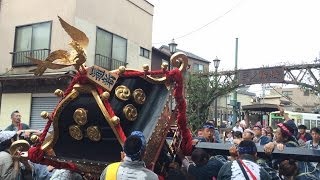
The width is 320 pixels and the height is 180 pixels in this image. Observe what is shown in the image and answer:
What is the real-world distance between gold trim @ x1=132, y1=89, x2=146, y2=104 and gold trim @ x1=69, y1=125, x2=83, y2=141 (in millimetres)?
751

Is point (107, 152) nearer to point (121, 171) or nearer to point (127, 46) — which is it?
point (121, 171)

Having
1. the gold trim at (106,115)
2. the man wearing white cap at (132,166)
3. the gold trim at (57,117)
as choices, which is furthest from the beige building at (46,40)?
the man wearing white cap at (132,166)

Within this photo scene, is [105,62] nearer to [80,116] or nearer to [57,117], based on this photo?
[57,117]

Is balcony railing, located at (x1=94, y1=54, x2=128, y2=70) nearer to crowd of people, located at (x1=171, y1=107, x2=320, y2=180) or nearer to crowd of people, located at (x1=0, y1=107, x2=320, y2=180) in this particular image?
crowd of people, located at (x1=0, y1=107, x2=320, y2=180)

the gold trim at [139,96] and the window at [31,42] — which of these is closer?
the gold trim at [139,96]

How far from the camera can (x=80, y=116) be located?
14.9 feet

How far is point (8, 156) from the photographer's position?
491 centimetres

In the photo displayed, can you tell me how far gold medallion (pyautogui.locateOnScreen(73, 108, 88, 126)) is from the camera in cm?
450

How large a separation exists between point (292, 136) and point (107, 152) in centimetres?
286

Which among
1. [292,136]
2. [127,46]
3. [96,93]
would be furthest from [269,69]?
[96,93]

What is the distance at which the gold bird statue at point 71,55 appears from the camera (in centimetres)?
428

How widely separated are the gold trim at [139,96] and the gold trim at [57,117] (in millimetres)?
638

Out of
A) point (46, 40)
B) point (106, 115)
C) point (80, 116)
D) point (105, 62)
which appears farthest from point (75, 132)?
point (105, 62)

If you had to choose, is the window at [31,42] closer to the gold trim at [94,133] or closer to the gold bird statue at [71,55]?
the gold bird statue at [71,55]
